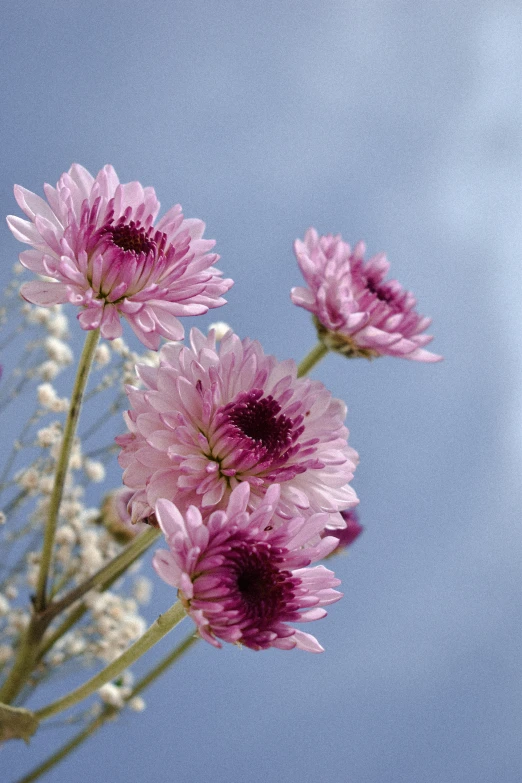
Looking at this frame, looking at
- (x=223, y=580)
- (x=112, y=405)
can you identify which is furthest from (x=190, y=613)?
(x=112, y=405)

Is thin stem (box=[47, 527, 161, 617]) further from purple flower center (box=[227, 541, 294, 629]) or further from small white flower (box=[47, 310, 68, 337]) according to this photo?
small white flower (box=[47, 310, 68, 337])

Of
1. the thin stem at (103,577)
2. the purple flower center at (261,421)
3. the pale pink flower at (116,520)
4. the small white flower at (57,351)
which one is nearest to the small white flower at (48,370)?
the small white flower at (57,351)

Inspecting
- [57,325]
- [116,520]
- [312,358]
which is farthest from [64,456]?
[57,325]

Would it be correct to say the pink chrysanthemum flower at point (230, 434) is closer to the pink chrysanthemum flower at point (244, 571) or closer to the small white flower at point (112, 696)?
the pink chrysanthemum flower at point (244, 571)

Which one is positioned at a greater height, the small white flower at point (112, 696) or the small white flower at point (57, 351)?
the small white flower at point (57, 351)

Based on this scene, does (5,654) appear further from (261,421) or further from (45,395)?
(261,421)

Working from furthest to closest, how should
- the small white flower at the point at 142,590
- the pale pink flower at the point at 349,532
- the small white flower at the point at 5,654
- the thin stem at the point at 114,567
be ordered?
the small white flower at the point at 142,590 → the small white flower at the point at 5,654 → the pale pink flower at the point at 349,532 → the thin stem at the point at 114,567

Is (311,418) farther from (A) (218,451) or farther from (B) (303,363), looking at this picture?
(B) (303,363)
